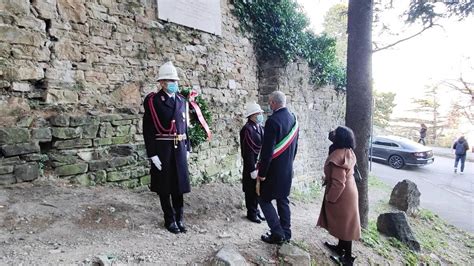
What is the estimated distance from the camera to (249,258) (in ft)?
10.3

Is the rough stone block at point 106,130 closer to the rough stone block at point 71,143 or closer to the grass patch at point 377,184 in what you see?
the rough stone block at point 71,143

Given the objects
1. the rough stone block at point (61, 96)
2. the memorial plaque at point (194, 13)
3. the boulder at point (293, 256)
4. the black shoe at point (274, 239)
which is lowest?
the boulder at point (293, 256)

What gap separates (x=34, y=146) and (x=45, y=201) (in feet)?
2.28

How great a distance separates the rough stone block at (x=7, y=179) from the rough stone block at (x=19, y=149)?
239mm

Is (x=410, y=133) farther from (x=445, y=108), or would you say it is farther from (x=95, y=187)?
(x=95, y=187)

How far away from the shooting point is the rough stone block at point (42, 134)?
3.71 m

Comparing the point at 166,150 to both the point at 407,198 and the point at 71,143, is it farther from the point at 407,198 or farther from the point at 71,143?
the point at 407,198

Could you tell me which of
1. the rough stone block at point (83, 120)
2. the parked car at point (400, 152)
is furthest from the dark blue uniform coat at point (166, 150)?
the parked car at point (400, 152)

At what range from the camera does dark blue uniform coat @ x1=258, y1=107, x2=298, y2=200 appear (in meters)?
3.29

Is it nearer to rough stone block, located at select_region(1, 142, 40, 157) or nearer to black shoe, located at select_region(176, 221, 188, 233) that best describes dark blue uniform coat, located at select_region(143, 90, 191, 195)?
black shoe, located at select_region(176, 221, 188, 233)

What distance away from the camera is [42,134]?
376 cm

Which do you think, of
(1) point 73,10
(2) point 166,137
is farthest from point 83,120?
(2) point 166,137

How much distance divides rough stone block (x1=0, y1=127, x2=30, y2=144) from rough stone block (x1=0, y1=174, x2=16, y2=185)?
15.1 inches

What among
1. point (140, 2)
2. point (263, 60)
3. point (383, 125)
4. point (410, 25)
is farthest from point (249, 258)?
point (383, 125)
